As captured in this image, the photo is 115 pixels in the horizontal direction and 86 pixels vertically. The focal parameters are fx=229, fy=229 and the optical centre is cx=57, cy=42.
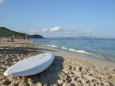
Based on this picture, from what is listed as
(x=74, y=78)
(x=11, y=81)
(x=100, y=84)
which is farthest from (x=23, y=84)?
(x=100, y=84)

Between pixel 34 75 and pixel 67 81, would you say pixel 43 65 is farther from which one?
pixel 67 81

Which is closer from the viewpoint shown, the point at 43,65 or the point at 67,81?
the point at 67,81

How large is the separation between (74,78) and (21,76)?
1909 millimetres

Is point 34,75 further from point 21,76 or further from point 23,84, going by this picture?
point 23,84

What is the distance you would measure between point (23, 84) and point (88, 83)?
2.13m

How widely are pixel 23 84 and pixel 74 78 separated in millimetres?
1944

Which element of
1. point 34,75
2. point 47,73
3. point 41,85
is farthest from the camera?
point 47,73

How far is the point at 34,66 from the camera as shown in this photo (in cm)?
880

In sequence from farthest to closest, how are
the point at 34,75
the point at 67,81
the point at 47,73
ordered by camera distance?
the point at 47,73 < the point at 34,75 < the point at 67,81

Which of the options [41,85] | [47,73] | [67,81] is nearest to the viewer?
[41,85]

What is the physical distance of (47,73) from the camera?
30.7 ft

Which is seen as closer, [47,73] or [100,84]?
[100,84]

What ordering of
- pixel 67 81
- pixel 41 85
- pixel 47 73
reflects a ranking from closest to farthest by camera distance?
pixel 41 85 → pixel 67 81 → pixel 47 73

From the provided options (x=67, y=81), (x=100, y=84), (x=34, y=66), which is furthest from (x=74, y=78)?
(x=34, y=66)
